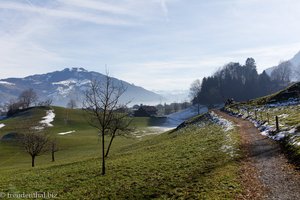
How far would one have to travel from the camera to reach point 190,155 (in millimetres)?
30516

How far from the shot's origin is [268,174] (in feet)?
69.0

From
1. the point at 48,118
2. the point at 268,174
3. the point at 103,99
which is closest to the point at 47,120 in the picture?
the point at 48,118

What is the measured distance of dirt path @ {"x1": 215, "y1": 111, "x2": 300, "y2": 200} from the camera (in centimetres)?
1753

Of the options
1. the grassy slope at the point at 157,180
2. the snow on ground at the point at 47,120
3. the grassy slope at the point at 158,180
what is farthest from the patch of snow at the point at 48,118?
the grassy slope at the point at 157,180

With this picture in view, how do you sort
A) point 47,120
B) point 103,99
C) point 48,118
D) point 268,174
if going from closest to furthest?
point 268,174, point 103,99, point 47,120, point 48,118

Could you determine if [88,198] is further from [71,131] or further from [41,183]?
[71,131]

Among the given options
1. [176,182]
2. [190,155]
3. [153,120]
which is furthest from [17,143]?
[153,120]

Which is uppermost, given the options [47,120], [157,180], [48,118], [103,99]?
[103,99]

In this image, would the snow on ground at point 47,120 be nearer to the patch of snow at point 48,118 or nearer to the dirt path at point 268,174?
the patch of snow at point 48,118

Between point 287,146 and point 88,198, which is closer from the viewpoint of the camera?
point 88,198

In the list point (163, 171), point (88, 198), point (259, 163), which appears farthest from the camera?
point (163, 171)

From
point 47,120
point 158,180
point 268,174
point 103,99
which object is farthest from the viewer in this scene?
point 47,120

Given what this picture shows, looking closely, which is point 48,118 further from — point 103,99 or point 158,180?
point 158,180

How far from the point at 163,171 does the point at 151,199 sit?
6383mm
